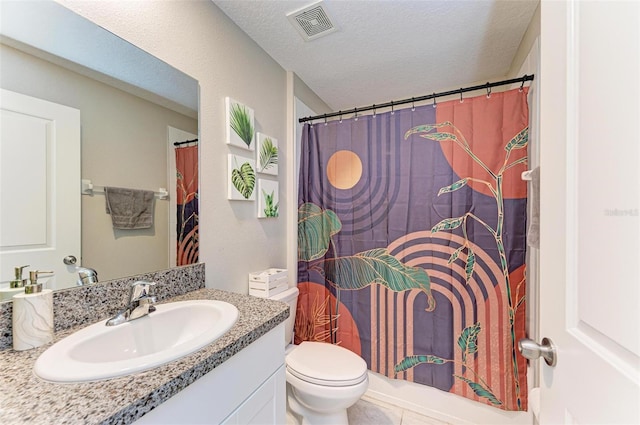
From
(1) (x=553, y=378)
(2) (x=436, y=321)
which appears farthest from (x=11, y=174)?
(2) (x=436, y=321)

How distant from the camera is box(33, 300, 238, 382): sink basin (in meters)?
0.58

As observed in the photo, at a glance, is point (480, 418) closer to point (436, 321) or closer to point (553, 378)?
point (436, 321)

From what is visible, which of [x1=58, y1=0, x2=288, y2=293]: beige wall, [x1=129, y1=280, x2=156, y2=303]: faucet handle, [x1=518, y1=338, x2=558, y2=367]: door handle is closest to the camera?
[x1=518, y1=338, x2=558, y2=367]: door handle

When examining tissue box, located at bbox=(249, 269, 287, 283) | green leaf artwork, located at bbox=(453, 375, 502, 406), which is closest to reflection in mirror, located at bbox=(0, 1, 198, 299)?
tissue box, located at bbox=(249, 269, 287, 283)

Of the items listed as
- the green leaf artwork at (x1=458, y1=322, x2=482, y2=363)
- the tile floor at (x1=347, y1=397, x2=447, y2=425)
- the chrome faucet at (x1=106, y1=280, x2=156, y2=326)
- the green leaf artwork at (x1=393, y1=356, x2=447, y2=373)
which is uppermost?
the chrome faucet at (x1=106, y1=280, x2=156, y2=326)

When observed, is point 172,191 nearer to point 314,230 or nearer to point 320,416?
point 314,230

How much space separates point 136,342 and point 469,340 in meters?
1.64

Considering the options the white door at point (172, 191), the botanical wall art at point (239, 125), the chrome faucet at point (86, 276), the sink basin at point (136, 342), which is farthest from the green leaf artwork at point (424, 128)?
the chrome faucet at point (86, 276)

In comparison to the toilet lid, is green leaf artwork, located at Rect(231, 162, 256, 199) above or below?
above

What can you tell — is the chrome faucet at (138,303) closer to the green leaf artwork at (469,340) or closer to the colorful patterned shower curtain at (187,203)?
the colorful patterned shower curtain at (187,203)

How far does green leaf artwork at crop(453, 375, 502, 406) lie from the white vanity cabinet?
3.78 feet

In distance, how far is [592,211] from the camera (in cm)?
44

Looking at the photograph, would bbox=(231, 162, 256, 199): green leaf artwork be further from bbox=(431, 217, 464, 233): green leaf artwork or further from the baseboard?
the baseboard

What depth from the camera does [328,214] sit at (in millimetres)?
1883
